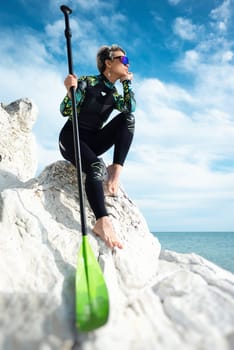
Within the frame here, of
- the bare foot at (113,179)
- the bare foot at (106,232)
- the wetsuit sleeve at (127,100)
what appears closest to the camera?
the bare foot at (106,232)

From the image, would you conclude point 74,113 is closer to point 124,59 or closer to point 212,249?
point 124,59

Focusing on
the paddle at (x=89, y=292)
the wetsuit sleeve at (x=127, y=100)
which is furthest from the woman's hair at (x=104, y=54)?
the paddle at (x=89, y=292)

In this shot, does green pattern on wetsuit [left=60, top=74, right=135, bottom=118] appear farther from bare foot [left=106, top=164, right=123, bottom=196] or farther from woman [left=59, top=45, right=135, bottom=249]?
bare foot [left=106, top=164, right=123, bottom=196]

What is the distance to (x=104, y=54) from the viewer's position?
4531 mm

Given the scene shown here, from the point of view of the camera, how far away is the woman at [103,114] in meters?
4.23

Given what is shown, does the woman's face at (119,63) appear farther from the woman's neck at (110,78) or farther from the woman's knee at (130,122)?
the woman's knee at (130,122)

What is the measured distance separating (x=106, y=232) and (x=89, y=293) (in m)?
0.89

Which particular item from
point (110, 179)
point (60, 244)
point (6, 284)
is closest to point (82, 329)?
point (6, 284)

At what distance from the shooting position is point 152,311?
290 centimetres

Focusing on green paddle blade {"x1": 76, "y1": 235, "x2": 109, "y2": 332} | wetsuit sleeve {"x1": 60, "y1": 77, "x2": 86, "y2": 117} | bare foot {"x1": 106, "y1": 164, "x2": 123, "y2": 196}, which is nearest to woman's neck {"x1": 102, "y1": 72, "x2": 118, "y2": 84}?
wetsuit sleeve {"x1": 60, "y1": 77, "x2": 86, "y2": 117}

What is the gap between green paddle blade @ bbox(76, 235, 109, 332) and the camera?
2.56 metres

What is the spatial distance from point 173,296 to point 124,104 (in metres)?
2.50

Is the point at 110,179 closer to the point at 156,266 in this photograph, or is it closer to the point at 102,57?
the point at 156,266

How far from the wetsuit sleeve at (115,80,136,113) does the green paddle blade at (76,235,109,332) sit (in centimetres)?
189
